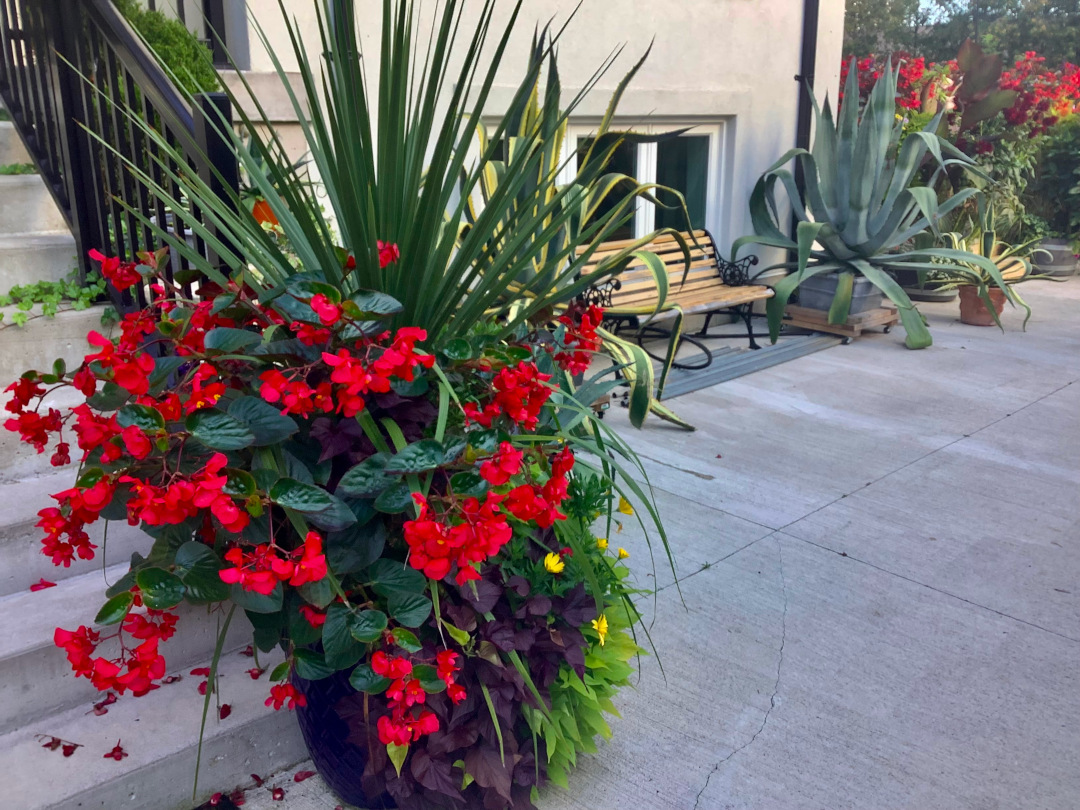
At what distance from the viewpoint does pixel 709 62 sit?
5.94 m

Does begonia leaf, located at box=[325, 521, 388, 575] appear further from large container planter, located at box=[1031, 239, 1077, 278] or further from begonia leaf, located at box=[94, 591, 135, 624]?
large container planter, located at box=[1031, 239, 1077, 278]

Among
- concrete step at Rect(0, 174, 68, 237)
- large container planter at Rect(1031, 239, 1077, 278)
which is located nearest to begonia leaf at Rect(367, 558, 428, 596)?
concrete step at Rect(0, 174, 68, 237)

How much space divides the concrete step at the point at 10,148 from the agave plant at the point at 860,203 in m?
3.99

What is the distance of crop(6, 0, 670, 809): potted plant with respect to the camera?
4.84 ft

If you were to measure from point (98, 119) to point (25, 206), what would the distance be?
0.86 metres

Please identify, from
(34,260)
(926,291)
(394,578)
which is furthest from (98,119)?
(926,291)

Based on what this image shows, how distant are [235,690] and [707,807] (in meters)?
1.09

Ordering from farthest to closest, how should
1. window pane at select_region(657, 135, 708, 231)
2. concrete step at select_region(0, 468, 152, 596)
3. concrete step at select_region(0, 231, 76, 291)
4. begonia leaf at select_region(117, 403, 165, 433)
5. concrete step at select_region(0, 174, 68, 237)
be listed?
window pane at select_region(657, 135, 708, 231) < concrete step at select_region(0, 174, 68, 237) < concrete step at select_region(0, 231, 76, 291) < concrete step at select_region(0, 468, 152, 596) < begonia leaf at select_region(117, 403, 165, 433)

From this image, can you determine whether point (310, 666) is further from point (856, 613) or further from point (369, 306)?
point (856, 613)

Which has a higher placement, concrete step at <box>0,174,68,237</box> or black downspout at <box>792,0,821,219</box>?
black downspout at <box>792,0,821,219</box>

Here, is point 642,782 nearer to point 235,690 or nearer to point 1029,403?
point 235,690

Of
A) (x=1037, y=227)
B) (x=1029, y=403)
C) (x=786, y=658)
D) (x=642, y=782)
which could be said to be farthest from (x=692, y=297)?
(x=1037, y=227)

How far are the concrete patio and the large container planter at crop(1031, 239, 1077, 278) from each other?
4.70 m

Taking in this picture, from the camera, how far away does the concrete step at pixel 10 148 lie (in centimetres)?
360
